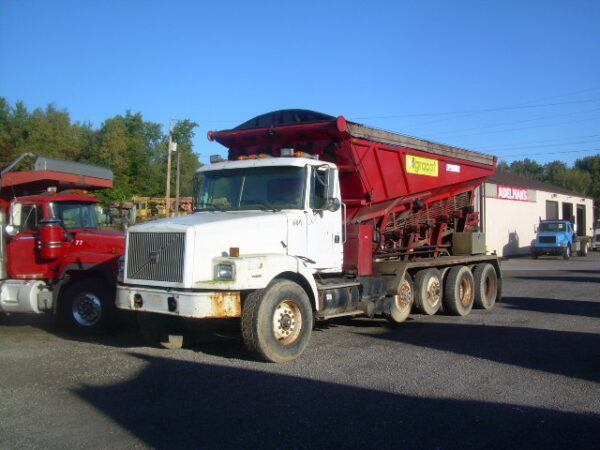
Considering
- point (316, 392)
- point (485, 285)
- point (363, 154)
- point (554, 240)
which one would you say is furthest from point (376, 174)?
point (554, 240)

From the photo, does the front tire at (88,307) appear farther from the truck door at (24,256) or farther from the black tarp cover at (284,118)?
the black tarp cover at (284,118)

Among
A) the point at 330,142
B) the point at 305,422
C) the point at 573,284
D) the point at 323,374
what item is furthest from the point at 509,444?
the point at 573,284

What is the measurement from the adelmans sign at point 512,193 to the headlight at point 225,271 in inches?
1340

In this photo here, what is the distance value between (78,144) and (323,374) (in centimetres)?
4552

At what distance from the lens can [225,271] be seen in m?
→ 7.16

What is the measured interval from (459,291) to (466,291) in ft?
1.68

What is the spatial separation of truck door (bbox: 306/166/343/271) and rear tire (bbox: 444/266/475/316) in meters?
4.15

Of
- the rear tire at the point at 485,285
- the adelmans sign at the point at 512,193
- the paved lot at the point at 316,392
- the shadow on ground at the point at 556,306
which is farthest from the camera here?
the adelmans sign at the point at 512,193

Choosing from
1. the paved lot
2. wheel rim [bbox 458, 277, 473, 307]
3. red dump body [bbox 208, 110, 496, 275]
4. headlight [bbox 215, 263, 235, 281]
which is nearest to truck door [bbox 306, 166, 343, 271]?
red dump body [bbox 208, 110, 496, 275]

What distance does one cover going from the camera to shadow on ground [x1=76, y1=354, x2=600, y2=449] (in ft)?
15.9

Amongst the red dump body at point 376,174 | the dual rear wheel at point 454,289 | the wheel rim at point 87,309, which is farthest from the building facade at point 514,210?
the wheel rim at point 87,309

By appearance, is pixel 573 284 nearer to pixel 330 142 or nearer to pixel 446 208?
pixel 446 208

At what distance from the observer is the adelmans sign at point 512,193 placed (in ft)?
126

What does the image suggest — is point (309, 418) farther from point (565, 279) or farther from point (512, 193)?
point (512, 193)
